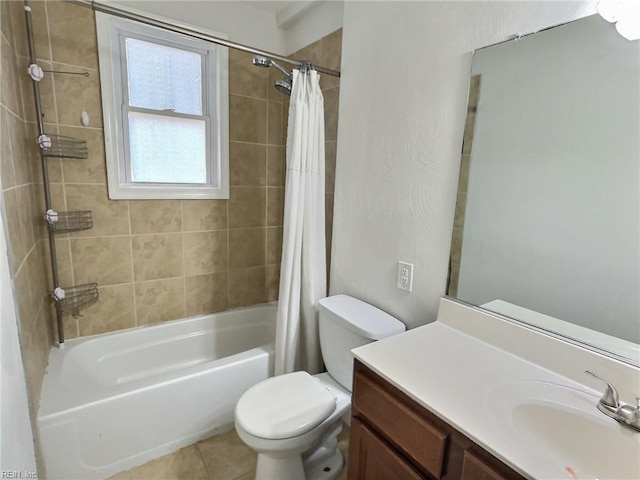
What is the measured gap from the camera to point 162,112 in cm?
209

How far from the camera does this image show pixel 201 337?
7.70ft

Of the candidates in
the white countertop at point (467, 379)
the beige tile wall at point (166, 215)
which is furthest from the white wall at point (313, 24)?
the white countertop at point (467, 379)

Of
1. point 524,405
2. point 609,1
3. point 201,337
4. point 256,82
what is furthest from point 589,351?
point 256,82

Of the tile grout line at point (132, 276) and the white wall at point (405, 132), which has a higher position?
the white wall at point (405, 132)

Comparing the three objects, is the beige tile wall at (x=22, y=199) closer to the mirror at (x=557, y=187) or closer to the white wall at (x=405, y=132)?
the white wall at (x=405, y=132)

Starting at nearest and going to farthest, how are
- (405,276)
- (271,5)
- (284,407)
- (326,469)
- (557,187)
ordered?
(557,187) < (284,407) < (405,276) < (326,469) < (271,5)

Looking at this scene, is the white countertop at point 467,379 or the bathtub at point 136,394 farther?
the bathtub at point 136,394

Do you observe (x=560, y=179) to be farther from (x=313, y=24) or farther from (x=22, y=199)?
(x=22, y=199)

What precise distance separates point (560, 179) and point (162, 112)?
2.13 metres

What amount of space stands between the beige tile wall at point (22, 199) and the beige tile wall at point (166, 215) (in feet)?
0.37

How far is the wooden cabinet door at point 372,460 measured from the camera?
95 centimetres

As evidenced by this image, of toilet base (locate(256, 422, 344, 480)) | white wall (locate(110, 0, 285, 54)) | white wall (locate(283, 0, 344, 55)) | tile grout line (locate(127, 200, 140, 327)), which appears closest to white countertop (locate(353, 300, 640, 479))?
toilet base (locate(256, 422, 344, 480))

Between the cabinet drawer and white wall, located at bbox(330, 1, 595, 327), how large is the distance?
20.2 inches

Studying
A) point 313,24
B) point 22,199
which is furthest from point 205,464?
point 313,24
